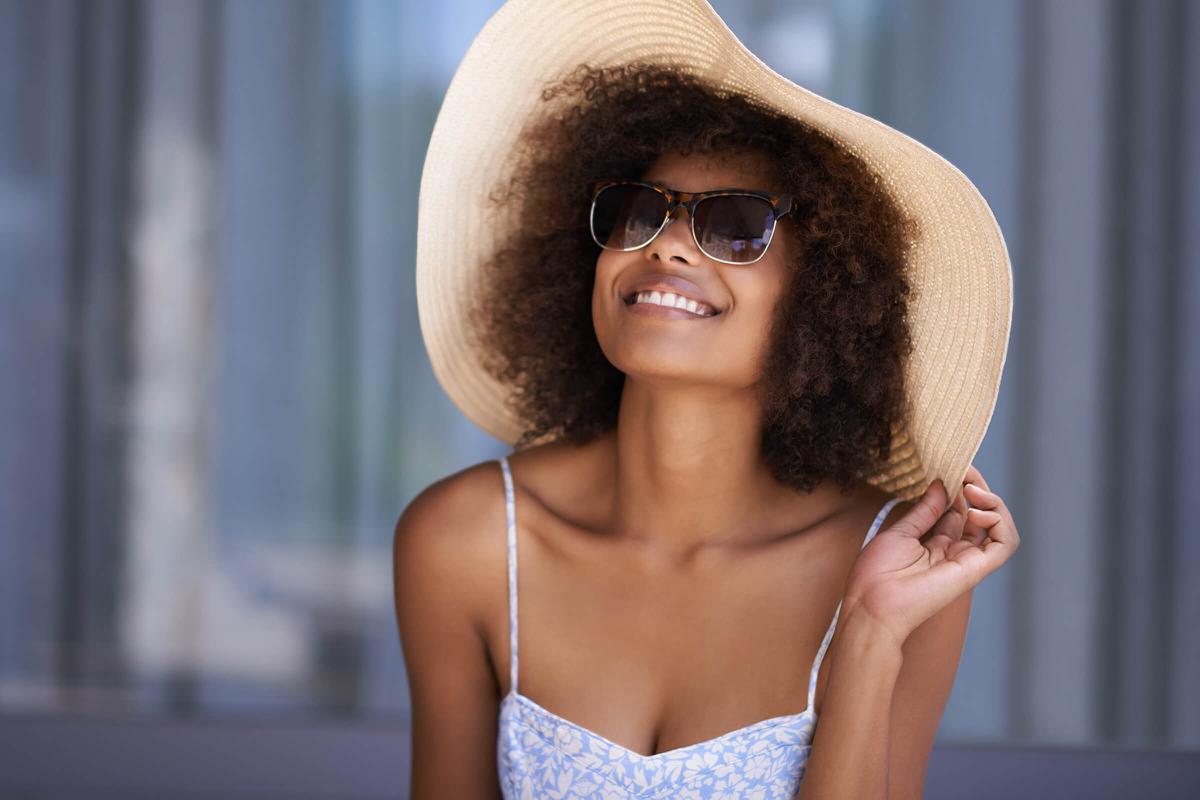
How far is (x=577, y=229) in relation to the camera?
6.66ft

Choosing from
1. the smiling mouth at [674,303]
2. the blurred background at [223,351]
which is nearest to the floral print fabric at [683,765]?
the smiling mouth at [674,303]

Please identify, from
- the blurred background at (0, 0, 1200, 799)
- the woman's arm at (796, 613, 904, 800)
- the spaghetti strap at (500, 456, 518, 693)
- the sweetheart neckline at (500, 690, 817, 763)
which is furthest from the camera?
the blurred background at (0, 0, 1200, 799)

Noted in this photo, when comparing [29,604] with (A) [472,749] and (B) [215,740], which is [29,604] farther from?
(A) [472,749]

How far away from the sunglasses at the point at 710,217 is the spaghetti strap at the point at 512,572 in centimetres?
48

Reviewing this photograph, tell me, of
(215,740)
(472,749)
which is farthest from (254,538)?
(472,749)

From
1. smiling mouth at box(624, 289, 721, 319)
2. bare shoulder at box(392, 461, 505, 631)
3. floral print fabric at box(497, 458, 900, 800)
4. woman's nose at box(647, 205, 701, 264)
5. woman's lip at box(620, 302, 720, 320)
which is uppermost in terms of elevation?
woman's nose at box(647, 205, 701, 264)

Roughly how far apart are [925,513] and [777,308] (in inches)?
15.4

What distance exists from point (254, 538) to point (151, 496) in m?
0.36

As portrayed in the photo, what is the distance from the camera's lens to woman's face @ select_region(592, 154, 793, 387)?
1625mm

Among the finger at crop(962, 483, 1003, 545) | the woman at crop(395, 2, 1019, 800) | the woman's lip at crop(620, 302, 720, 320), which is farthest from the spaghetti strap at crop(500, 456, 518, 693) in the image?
the finger at crop(962, 483, 1003, 545)

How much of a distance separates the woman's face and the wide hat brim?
15 centimetres

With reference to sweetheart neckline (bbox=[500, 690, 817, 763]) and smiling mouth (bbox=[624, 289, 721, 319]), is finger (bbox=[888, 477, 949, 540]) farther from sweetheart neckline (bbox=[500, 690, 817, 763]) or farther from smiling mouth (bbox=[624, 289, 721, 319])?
smiling mouth (bbox=[624, 289, 721, 319])

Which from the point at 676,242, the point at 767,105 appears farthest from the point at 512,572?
the point at 767,105

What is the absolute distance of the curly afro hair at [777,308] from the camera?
174 cm
